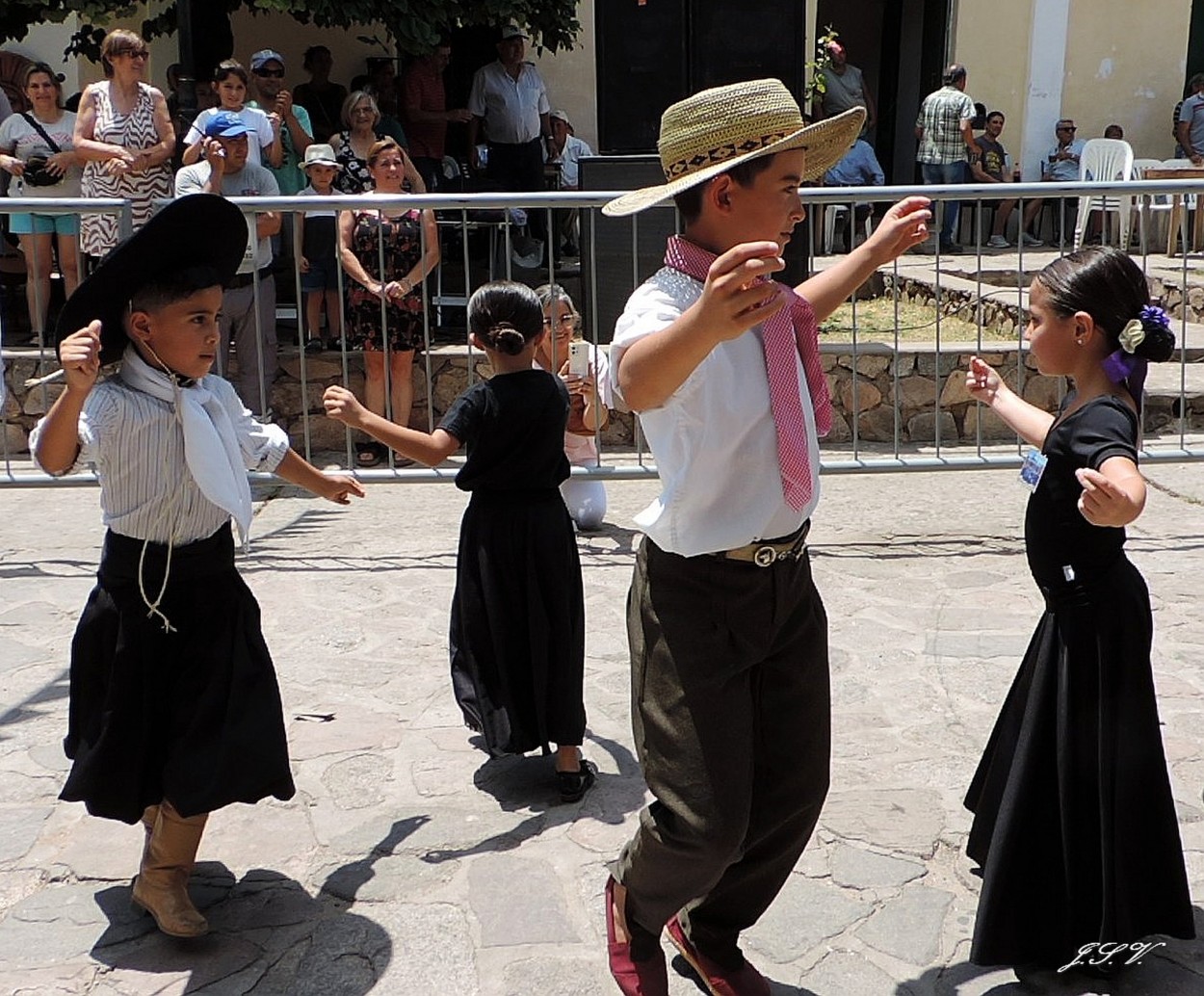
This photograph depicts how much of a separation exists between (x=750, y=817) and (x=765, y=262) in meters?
1.18

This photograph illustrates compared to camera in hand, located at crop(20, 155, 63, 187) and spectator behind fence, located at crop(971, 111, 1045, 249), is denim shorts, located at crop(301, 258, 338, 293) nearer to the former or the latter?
camera in hand, located at crop(20, 155, 63, 187)

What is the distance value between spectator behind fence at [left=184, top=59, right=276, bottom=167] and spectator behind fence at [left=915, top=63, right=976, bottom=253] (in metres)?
7.12

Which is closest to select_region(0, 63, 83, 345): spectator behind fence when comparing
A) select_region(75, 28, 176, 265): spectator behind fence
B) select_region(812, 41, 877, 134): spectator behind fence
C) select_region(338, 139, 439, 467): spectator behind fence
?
select_region(75, 28, 176, 265): spectator behind fence

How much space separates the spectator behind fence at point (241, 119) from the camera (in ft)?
27.1

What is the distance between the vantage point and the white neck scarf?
3.18 m

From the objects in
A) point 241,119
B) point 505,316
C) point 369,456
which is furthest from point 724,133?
point 241,119

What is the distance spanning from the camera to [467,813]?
397 cm

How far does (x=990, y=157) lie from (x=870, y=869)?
41.4 feet

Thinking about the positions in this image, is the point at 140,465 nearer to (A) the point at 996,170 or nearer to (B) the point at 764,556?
(B) the point at 764,556

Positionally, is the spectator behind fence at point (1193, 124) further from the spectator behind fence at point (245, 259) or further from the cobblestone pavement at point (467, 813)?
the spectator behind fence at point (245, 259)

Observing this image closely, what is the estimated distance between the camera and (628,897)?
289 centimetres

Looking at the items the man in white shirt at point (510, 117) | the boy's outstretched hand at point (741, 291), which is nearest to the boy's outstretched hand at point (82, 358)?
the boy's outstretched hand at point (741, 291)

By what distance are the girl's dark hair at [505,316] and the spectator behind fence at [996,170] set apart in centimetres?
1087

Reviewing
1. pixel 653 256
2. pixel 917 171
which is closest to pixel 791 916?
pixel 653 256
